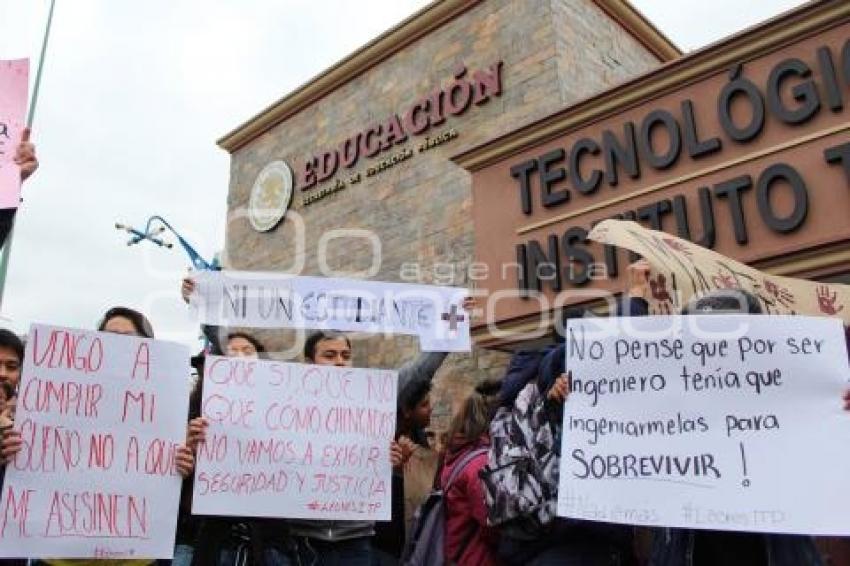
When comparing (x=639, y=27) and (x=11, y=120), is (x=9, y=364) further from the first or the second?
(x=639, y=27)

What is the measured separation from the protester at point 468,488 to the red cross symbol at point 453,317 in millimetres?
479

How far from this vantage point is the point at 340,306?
359 centimetres

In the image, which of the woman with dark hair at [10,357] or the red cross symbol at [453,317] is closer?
the woman with dark hair at [10,357]

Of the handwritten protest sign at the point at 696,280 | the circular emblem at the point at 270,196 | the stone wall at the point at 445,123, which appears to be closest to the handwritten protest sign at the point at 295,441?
the handwritten protest sign at the point at 696,280

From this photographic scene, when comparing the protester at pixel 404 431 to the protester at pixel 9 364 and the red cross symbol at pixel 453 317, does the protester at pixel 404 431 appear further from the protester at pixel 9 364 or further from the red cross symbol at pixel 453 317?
the protester at pixel 9 364

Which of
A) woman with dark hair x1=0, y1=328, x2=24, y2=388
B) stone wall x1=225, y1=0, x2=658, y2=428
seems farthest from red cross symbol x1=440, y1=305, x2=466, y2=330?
stone wall x1=225, y1=0, x2=658, y2=428

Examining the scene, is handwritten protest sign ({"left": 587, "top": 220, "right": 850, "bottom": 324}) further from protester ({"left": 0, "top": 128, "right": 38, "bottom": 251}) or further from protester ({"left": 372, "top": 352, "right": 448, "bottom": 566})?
protester ({"left": 0, "top": 128, "right": 38, "bottom": 251})

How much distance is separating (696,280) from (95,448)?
7.45 ft

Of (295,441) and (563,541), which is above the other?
(295,441)

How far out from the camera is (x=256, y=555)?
9.11 ft

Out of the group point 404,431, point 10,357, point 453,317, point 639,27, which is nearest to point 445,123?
point 639,27

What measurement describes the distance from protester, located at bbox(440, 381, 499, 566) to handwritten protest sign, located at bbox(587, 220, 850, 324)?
0.86 m

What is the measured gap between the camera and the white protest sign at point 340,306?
346 centimetres

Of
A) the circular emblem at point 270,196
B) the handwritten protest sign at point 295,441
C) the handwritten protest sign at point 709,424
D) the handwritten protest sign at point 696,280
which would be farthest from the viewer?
the circular emblem at point 270,196
